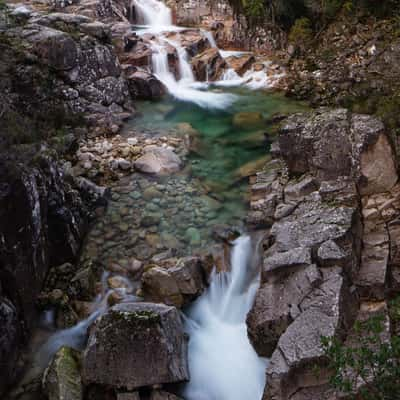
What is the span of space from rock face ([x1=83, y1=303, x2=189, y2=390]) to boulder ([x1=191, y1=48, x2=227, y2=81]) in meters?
13.8

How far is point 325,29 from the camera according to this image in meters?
17.2

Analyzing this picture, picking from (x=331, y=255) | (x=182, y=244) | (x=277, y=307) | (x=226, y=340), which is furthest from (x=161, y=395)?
Answer: (x=182, y=244)

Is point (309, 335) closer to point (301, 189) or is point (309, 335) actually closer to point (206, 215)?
point (301, 189)

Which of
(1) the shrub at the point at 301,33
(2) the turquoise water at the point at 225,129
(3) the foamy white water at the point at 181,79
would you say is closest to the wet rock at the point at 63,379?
(2) the turquoise water at the point at 225,129

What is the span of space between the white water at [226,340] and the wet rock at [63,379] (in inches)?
58.4

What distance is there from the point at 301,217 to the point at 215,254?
1775 millimetres

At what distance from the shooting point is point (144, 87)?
52.2 ft

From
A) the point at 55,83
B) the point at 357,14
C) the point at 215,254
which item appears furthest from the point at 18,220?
the point at 357,14

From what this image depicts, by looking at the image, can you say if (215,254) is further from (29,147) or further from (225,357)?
(29,147)

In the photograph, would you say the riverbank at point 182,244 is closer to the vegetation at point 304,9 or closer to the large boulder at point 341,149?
the large boulder at point 341,149

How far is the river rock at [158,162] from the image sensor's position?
442 inches

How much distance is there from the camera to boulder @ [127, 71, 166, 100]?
15.9 meters

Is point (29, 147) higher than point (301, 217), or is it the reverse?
point (29, 147)

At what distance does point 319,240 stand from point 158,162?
18.8ft
